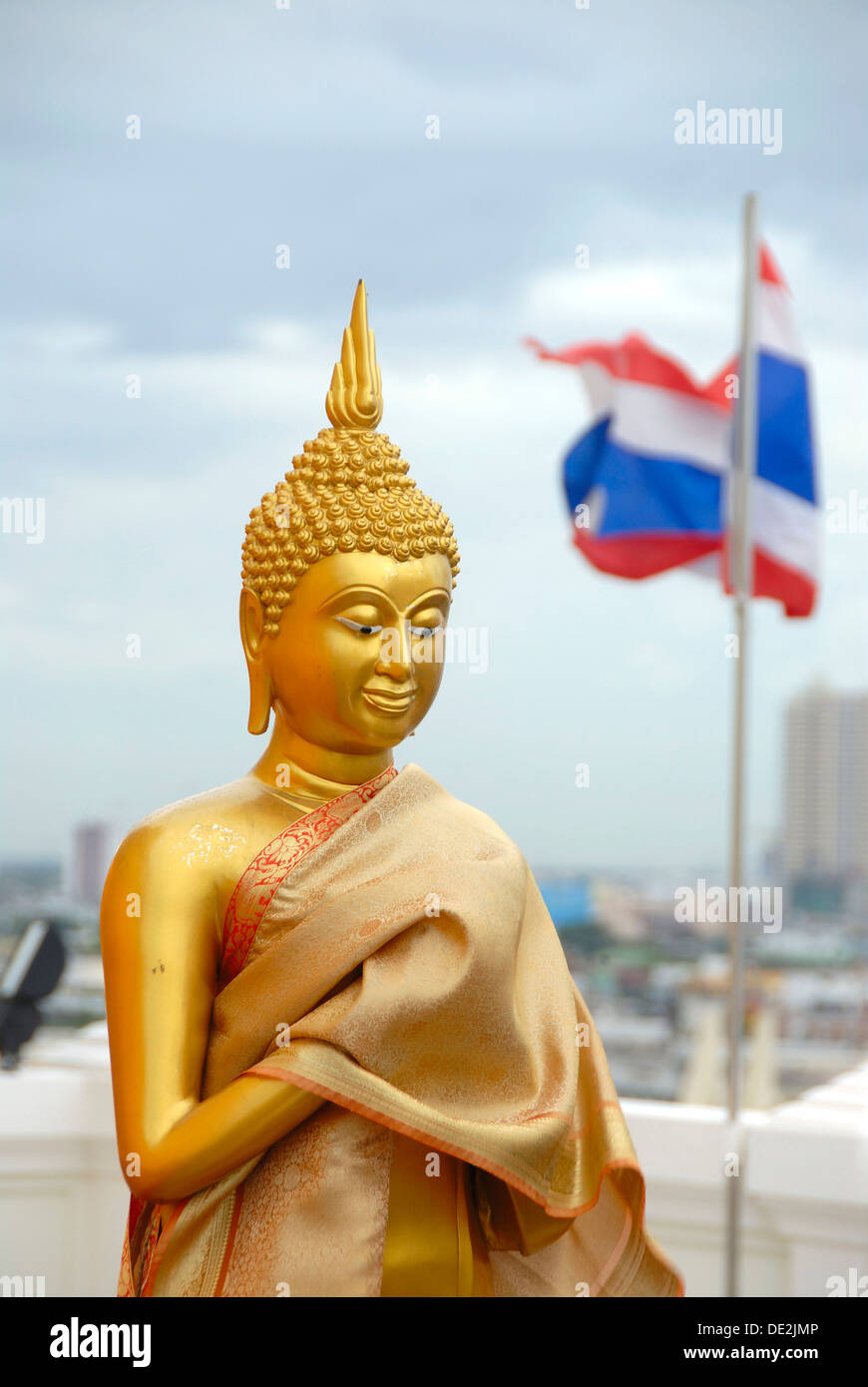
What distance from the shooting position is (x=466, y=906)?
172cm

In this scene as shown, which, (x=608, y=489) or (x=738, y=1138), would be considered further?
(x=608, y=489)

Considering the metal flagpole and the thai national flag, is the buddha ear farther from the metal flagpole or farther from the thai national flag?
the thai national flag

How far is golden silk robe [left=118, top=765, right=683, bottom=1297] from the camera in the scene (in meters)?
1.67

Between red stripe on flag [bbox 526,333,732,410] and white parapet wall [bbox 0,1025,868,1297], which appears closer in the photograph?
white parapet wall [bbox 0,1025,868,1297]

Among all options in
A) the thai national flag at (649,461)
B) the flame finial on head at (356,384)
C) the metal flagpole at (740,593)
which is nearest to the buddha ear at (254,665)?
the flame finial on head at (356,384)

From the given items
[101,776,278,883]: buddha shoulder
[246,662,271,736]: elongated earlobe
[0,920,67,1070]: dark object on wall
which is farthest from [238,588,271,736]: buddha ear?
[0,920,67,1070]: dark object on wall

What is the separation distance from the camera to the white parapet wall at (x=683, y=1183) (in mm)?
3072

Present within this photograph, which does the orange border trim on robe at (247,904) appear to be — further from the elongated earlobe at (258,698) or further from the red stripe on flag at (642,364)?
the red stripe on flag at (642,364)

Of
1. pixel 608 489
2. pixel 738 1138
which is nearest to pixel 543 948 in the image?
pixel 738 1138

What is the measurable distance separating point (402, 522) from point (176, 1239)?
91cm

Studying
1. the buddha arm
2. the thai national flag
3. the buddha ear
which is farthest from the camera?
the thai national flag

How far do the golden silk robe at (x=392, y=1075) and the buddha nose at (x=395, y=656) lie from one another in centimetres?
15

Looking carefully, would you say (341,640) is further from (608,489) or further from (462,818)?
(608,489)

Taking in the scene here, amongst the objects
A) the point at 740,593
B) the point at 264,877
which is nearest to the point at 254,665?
the point at 264,877
